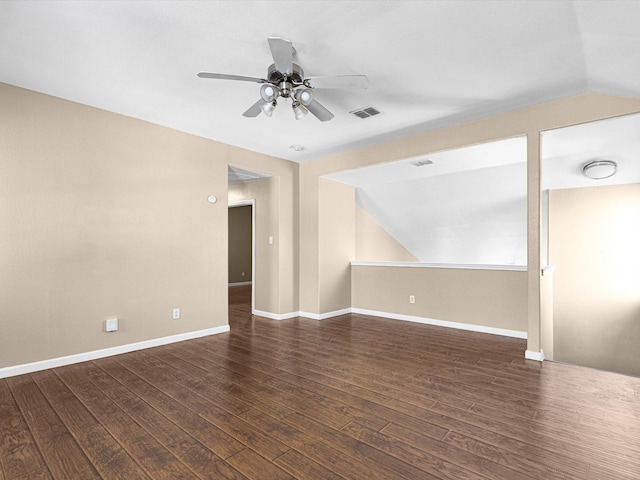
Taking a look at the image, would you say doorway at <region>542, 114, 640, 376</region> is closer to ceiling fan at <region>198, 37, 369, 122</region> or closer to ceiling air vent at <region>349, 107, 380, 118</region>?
ceiling air vent at <region>349, 107, 380, 118</region>

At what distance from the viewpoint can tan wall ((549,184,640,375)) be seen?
4.98 meters

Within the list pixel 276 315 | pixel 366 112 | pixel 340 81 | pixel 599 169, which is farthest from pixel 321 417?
pixel 599 169

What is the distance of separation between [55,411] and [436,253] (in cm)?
703

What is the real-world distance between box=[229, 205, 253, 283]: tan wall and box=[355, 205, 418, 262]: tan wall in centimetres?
406

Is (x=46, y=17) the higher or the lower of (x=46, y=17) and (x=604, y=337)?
the higher

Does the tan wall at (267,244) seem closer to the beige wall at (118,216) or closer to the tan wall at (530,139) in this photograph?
the beige wall at (118,216)

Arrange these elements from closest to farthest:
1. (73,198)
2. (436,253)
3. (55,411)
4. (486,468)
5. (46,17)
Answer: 1. (486,468)
2. (46,17)
3. (55,411)
4. (73,198)
5. (436,253)

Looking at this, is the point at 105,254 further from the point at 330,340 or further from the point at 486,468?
the point at 486,468

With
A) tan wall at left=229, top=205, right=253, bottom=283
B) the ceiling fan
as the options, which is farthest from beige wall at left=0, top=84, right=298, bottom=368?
tan wall at left=229, top=205, right=253, bottom=283

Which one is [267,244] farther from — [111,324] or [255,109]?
[255,109]

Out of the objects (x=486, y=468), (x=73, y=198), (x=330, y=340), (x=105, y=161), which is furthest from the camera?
(x=330, y=340)

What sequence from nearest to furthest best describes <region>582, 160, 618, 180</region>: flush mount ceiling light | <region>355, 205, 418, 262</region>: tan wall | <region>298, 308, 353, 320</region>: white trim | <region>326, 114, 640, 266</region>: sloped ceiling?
1. <region>326, 114, 640, 266</region>: sloped ceiling
2. <region>582, 160, 618, 180</region>: flush mount ceiling light
3. <region>298, 308, 353, 320</region>: white trim
4. <region>355, 205, 418, 262</region>: tan wall

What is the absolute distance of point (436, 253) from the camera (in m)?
7.68

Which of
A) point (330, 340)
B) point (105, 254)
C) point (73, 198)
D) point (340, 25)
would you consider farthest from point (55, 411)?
point (340, 25)
